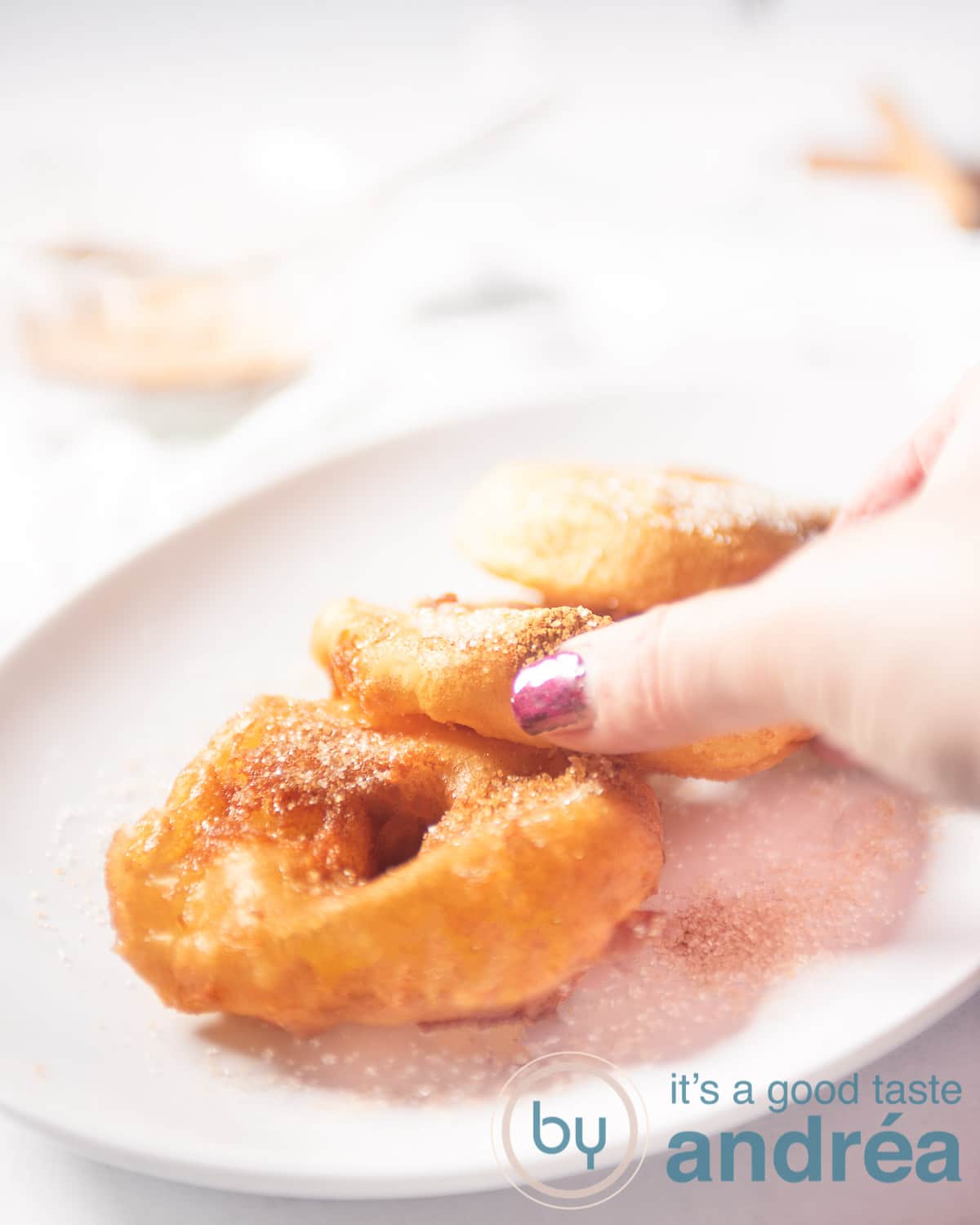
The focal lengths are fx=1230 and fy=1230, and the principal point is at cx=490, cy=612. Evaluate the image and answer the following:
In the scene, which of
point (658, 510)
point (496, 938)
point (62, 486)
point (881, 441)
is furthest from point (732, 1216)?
point (62, 486)

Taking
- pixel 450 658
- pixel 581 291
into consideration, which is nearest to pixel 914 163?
pixel 581 291

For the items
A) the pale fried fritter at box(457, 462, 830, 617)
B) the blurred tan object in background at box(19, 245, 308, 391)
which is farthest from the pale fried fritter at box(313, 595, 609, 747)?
the blurred tan object in background at box(19, 245, 308, 391)

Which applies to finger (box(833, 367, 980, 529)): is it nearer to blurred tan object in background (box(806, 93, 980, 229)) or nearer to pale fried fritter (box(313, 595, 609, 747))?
pale fried fritter (box(313, 595, 609, 747))

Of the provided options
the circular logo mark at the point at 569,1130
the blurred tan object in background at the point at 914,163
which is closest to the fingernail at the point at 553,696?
the circular logo mark at the point at 569,1130

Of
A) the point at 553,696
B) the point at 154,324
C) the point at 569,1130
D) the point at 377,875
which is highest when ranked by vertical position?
the point at 154,324

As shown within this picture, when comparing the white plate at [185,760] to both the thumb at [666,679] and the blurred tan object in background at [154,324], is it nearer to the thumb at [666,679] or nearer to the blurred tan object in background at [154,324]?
the thumb at [666,679]

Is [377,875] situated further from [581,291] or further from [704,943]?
[581,291]
